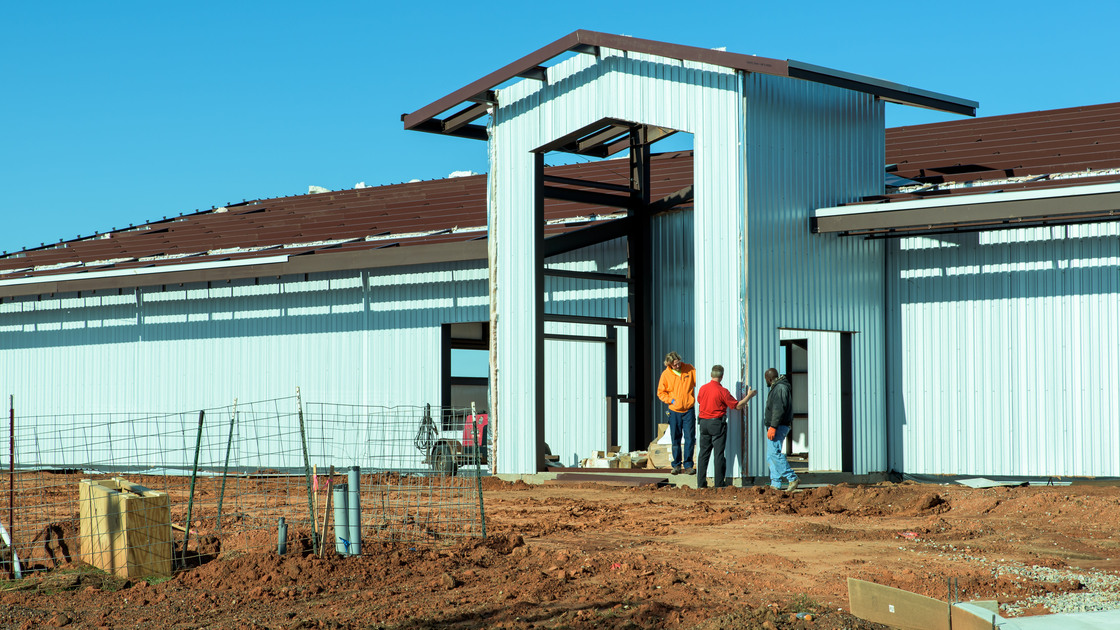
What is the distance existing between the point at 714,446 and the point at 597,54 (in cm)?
654

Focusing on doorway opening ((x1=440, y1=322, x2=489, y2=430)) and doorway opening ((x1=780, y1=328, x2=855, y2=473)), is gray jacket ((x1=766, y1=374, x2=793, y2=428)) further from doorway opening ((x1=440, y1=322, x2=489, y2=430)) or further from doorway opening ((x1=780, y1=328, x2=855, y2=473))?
doorway opening ((x1=440, y1=322, x2=489, y2=430))

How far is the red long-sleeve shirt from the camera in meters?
15.3

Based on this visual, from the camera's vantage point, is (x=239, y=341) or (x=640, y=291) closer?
(x=640, y=291)

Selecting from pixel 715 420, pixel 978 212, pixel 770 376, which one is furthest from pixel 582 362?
pixel 978 212

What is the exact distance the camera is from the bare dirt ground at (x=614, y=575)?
7551 millimetres

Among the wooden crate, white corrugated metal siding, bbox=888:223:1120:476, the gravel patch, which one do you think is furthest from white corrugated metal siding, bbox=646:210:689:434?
the wooden crate

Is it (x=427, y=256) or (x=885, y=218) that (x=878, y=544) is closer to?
(x=885, y=218)

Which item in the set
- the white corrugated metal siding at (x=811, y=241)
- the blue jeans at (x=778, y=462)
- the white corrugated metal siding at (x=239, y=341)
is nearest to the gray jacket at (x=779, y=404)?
the blue jeans at (x=778, y=462)

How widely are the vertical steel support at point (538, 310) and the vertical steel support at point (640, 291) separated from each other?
2.21 m

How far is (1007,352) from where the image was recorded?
1720 cm

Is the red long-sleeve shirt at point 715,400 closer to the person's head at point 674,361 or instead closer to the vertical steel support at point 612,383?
the person's head at point 674,361

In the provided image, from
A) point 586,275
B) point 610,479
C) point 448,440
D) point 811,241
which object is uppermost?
point 811,241

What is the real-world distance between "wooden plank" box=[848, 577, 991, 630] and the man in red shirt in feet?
27.0

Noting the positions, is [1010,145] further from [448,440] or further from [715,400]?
[448,440]
